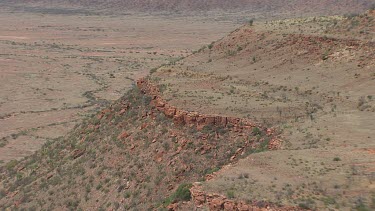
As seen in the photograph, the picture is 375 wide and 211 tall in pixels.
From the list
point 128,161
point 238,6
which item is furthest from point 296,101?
point 238,6

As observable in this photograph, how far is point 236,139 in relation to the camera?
70.2ft

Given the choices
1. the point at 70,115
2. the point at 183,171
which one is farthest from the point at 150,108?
the point at 70,115

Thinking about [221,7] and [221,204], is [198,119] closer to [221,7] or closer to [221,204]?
[221,204]

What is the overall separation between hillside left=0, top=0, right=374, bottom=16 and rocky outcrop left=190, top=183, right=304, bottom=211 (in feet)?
450

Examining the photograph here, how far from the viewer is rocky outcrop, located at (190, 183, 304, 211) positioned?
14.1 m

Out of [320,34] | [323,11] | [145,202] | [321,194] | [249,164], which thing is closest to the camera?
[321,194]

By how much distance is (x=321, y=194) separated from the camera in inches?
581

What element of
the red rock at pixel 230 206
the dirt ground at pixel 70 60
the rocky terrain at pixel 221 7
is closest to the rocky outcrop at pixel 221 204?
the red rock at pixel 230 206

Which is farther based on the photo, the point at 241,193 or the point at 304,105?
the point at 304,105

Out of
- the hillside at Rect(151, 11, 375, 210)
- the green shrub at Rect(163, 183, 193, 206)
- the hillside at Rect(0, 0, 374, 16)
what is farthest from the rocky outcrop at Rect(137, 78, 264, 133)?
the hillside at Rect(0, 0, 374, 16)

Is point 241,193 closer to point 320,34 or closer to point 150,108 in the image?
point 150,108

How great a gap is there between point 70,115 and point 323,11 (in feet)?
366

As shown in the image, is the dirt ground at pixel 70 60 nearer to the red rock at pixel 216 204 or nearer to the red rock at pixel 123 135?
the red rock at pixel 123 135

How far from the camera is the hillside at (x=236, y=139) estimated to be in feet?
51.6
